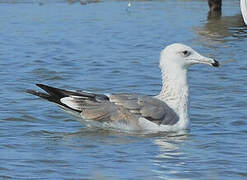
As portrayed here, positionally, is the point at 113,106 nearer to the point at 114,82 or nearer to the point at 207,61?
the point at 207,61

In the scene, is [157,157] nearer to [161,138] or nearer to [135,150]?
[135,150]

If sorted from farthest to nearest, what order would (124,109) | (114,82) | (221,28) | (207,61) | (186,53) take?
(221,28), (114,82), (186,53), (207,61), (124,109)

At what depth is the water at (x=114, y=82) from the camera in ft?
21.7

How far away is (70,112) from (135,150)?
108 cm

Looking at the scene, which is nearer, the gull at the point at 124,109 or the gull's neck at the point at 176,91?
the gull at the point at 124,109

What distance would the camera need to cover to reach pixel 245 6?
1106 centimetres

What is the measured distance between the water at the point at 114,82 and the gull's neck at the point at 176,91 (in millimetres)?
244

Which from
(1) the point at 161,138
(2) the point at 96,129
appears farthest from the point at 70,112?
(1) the point at 161,138

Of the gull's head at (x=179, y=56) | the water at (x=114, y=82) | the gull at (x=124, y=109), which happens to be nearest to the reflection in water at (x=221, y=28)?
the water at (x=114, y=82)

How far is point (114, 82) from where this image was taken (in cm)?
1045

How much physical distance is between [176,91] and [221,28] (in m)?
7.81

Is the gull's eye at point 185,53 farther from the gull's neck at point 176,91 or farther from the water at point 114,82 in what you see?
the water at point 114,82

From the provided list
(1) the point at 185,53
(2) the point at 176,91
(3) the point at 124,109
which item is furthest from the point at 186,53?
(3) the point at 124,109

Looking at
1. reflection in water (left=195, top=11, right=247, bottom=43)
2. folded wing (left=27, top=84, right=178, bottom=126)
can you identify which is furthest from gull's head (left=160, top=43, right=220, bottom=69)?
reflection in water (left=195, top=11, right=247, bottom=43)
